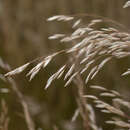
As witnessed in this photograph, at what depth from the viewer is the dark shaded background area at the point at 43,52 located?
12.1ft

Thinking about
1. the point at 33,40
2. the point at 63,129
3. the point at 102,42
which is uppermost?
the point at 33,40

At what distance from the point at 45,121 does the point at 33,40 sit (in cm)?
129

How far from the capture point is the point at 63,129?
3.42m

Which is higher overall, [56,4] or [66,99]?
[56,4]

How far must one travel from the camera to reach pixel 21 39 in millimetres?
4918

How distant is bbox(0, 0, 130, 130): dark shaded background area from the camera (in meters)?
3.70

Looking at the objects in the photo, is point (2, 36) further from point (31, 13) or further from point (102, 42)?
point (102, 42)

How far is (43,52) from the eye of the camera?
4652mm

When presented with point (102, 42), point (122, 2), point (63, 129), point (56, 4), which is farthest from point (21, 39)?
point (102, 42)

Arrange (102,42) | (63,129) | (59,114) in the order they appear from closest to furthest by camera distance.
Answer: (102,42) < (63,129) < (59,114)

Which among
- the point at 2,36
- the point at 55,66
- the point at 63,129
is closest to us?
the point at 63,129

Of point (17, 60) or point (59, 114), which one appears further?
point (17, 60)

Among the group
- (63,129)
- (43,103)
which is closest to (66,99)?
(43,103)

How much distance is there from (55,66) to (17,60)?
37 centimetres
